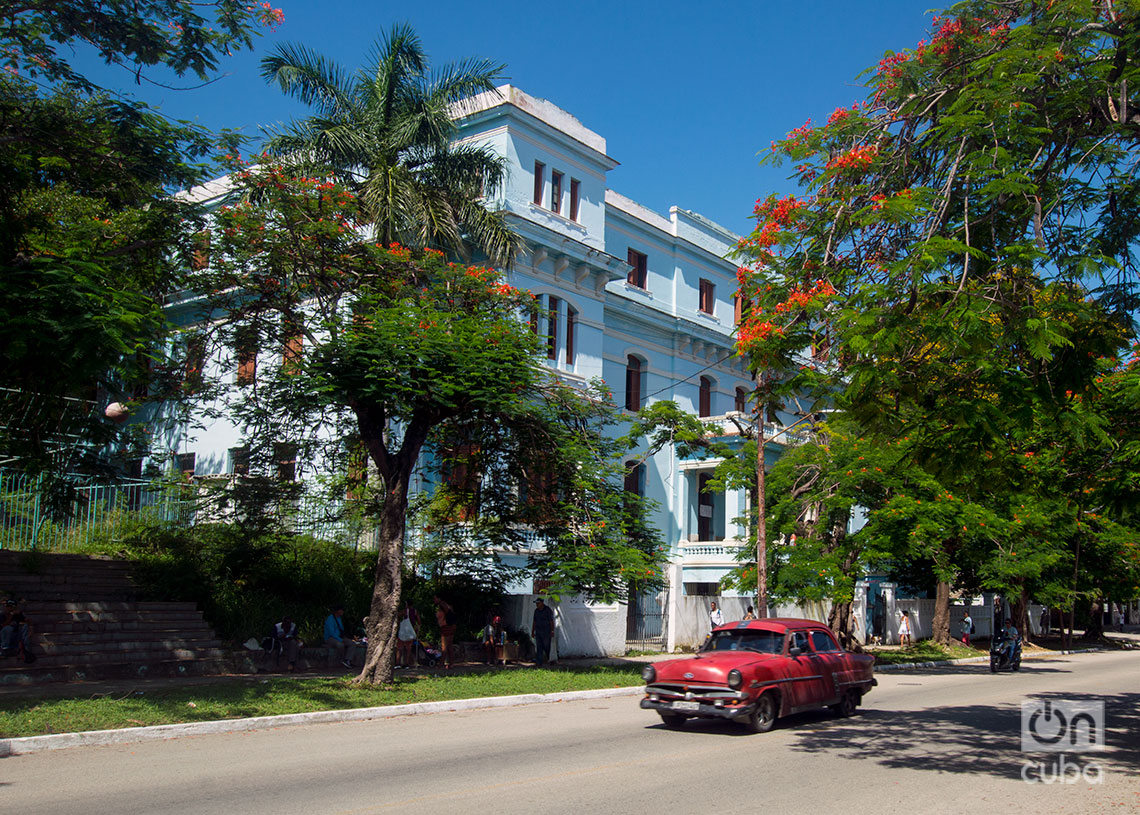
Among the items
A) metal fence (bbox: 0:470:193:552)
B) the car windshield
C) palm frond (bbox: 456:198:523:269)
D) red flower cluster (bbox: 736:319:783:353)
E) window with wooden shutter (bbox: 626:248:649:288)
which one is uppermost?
window with wooden shutter (bbox: 626:248:649:288)

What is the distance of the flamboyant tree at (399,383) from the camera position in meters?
17.0

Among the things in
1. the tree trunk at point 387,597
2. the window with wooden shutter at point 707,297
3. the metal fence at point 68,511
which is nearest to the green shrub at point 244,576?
the metal fence at point 68,511

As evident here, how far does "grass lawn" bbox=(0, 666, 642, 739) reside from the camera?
12.0m

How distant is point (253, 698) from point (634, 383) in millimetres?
23731

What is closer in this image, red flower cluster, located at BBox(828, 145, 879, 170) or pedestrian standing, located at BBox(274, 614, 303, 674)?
red flower cluster, located at BBox(828, 145, 879, 170)

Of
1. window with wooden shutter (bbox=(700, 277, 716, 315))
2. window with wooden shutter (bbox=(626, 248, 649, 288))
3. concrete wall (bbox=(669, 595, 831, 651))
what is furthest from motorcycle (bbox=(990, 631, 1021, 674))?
window with wooden shutter (bbox=(700, 277, 716, 315))

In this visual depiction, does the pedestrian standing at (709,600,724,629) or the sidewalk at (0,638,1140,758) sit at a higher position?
the pedestrian standing at (709,600,724,629)

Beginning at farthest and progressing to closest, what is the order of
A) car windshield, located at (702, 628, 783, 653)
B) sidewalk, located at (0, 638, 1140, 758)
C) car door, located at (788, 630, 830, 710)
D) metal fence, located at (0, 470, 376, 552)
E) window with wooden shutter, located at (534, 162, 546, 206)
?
window with wooden shutter, located at (534, 162, 546, 206)
metal fence, located at (0, 470, 376, 552)
car windshield, located at (702, 628, 783, 653)
car door, located at (788, 630, 830, 710)
sidewalk, located at (0, 638, 1140, 758)

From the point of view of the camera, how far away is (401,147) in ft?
74.5

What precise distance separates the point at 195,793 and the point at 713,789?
15.9ft

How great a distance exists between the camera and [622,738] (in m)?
12.6

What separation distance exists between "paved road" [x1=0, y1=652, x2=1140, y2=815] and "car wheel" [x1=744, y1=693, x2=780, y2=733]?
23 cm

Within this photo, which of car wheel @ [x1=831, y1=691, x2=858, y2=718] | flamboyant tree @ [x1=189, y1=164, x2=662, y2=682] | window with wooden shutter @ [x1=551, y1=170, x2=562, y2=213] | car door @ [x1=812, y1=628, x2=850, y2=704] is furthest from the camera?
window with wooden shutter @ [x1=551, y1=170, x2=562, y2=213]

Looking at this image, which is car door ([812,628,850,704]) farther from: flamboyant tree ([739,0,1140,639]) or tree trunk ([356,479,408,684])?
tree trunk ([356,479,408,684])
